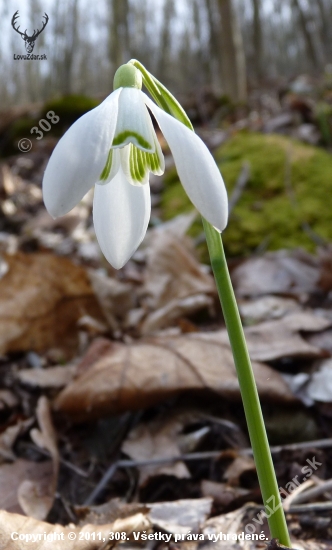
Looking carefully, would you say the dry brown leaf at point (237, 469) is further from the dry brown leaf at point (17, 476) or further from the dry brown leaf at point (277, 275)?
the dry brown leaf at point (277, 275)

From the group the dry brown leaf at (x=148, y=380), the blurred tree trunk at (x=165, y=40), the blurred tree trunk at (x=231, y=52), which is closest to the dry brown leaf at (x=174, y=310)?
the dry brown leaf at (x=148, y=380)

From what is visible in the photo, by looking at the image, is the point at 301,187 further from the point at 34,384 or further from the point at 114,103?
the point at 114,103

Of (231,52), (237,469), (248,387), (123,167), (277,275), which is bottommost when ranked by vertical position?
(277,275)

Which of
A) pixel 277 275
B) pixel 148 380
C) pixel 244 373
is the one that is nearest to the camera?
pixel 244 373

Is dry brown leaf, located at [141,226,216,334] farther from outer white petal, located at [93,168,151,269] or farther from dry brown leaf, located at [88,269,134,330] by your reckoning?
outer white petal, located at [93,168,151,269]

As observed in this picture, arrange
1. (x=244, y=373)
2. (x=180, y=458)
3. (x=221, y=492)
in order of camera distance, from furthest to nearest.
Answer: (x=180, y=458) → (x=221, y=492) → (x=244, y=373)

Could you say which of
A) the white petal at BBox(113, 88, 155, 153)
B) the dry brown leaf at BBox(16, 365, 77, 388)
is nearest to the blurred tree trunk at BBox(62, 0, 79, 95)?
the dry brown leaf at BBox(16, 365, 77, 388)

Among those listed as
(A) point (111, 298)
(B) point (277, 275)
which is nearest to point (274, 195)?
(B) point (277, 275)

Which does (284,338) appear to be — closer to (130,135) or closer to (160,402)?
(160,402)
